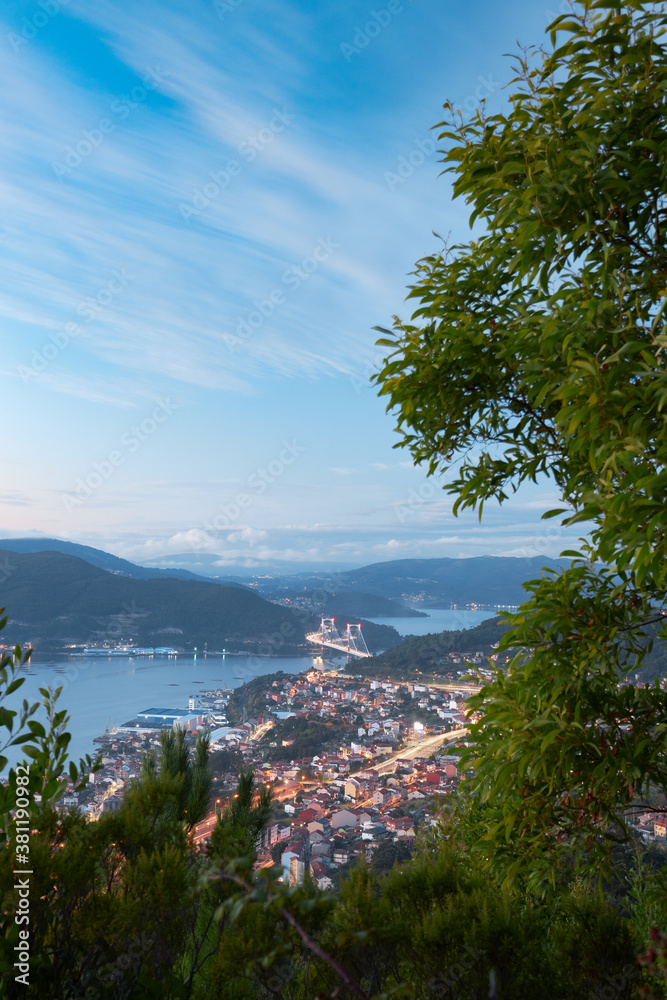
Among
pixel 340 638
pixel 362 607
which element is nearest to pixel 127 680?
pixel 340 638

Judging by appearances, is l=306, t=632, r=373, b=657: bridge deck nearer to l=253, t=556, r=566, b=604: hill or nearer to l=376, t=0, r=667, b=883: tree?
l=253, t=556, r=566, b=604: hill

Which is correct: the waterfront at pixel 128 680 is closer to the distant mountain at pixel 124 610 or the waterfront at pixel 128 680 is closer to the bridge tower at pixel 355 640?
the distant mountain at pixel 124 610

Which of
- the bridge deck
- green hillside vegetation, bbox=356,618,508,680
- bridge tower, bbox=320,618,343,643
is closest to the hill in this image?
bridge tower, bbox=320,618,343,643

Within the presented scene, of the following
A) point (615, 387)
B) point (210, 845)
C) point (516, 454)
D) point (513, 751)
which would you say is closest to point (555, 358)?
point (615, 387)

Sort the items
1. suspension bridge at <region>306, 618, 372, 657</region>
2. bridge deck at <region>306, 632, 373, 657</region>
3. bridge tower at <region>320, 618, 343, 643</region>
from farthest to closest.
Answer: bridge tower at <region>320, 618, 343, 643</region>
suspension bridge at <region>306, 618, 372, 657</region>
bridge deck at <region>306, 632, 373, 657</region>

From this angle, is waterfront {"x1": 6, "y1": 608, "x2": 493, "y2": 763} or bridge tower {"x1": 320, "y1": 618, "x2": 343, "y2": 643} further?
bridge tower {"x1": 320, "y1": 618, "x2": 343, "y2": 643}

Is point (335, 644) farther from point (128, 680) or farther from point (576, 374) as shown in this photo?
point (576, 374)
